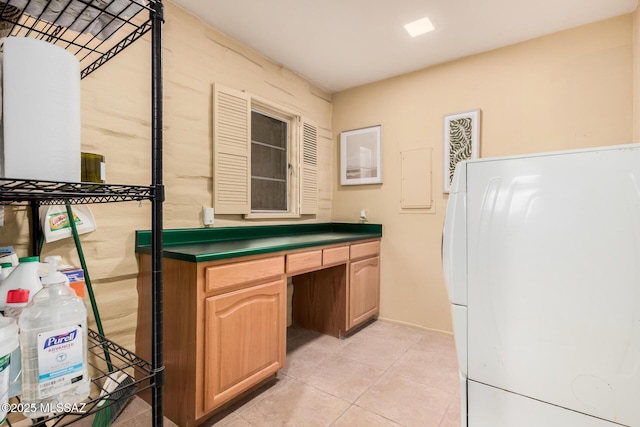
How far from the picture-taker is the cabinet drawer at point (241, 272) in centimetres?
153

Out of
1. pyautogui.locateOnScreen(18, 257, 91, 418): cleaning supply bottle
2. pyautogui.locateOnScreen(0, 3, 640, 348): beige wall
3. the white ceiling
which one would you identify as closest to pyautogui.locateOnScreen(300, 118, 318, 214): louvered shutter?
pyautogui.locateOnScreen(0, 3, 640, 348): beige wall

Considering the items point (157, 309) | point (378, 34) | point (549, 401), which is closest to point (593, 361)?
point (549, 401)

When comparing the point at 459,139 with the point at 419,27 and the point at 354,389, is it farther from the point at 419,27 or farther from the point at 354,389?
the point at 354,389

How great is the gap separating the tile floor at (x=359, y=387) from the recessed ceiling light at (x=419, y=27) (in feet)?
7.86

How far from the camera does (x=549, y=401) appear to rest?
34.7 inches

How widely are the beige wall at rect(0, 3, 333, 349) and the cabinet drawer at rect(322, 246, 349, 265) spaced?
66 centimetres

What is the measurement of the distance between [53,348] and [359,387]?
1.68 meters

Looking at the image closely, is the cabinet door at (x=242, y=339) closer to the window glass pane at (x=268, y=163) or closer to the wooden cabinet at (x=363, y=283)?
the wooden cabinet at (x=363, y=283)

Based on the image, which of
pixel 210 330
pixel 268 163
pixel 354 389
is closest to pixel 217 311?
pixel 210 330

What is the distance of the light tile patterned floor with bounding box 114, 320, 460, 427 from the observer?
162 centimetres

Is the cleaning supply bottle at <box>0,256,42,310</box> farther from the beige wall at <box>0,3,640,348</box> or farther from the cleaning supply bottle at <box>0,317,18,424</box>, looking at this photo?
the beige wall at <box>0,3,640,348</box>

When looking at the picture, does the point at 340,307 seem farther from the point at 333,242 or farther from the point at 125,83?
the point at 125,83

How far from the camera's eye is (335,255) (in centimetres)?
246

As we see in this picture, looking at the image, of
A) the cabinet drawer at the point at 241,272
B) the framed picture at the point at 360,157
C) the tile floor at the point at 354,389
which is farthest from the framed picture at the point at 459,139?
the cabinet drawer at the point at 241,272
